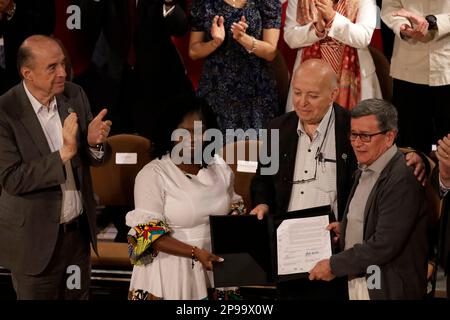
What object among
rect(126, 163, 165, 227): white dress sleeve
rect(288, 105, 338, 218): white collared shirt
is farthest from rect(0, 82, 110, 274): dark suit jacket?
rect(288, 105, 338, 218): white collared shirt

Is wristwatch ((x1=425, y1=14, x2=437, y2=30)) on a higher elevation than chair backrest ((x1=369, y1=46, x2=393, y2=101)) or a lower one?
higher

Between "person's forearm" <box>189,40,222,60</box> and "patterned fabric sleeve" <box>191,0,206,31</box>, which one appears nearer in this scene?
"person's forearm" <box>189,40,222,60</box>

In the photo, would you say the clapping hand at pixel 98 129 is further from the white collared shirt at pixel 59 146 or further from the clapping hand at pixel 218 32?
the clapping hand at pixel 218 32

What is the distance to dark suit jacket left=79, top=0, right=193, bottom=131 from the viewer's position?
566cm

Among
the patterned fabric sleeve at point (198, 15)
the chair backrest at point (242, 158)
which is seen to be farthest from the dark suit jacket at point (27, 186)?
the patterned fabric sleeve at point (198, 15)

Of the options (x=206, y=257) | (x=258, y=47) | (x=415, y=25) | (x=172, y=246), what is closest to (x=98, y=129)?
(x=172, y=246)

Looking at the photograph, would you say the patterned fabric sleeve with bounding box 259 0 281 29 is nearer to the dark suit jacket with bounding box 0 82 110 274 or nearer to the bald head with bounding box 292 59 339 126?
the bald head with bounding box 292 59 339 126

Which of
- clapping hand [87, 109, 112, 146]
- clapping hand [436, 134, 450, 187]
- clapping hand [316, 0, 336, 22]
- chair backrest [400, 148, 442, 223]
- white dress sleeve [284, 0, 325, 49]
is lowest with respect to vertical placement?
chair backrest [400, 148, 442, 223]

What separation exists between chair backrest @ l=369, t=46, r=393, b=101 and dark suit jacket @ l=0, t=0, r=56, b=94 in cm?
219

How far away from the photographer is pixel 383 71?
5750mm

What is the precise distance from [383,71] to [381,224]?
2.13 m

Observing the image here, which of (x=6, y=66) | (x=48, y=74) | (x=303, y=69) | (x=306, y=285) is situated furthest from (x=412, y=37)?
(x=6, y=66)

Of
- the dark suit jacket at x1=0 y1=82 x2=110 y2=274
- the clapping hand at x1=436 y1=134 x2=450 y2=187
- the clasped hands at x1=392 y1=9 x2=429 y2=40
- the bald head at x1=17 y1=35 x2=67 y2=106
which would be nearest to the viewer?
the clapping hand at x1=436 y1=134 x2=450 y2=187
